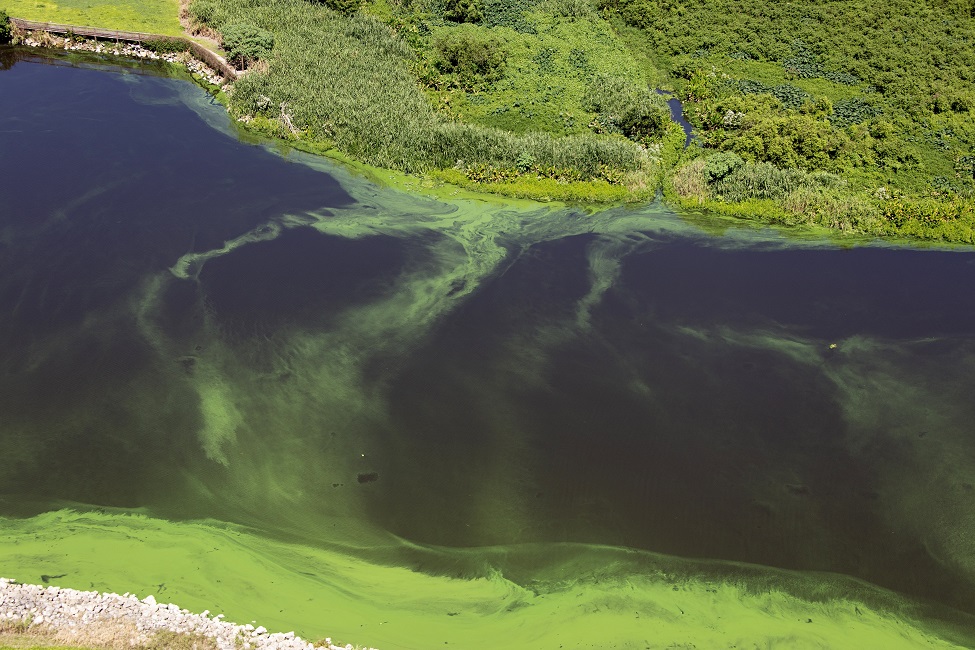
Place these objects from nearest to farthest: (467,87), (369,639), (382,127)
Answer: (369,639), (382,127), (467,87)

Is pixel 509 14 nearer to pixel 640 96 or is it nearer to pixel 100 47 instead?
pixel 640 96

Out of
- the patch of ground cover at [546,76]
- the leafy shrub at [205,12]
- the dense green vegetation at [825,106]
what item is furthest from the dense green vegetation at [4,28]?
the dense green vegetation at [825,106]

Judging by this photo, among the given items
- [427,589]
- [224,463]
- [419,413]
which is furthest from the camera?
[419,413]

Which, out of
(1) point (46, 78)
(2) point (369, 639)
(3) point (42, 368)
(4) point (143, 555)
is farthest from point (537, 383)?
(1) point (46, 78)

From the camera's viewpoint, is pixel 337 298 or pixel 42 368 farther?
pixel 337 298

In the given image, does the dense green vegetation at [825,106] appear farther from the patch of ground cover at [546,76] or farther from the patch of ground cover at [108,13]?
the patch of ground cover at [108,13]

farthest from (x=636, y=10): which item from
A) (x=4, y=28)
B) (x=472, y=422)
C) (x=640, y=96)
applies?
(x=4, y=28)

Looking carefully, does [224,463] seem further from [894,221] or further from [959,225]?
[959,225]

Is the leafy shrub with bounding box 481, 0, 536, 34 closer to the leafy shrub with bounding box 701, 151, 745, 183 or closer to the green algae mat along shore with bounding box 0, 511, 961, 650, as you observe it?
the leafy shrub with bounding box 701, 151, 745, 183
